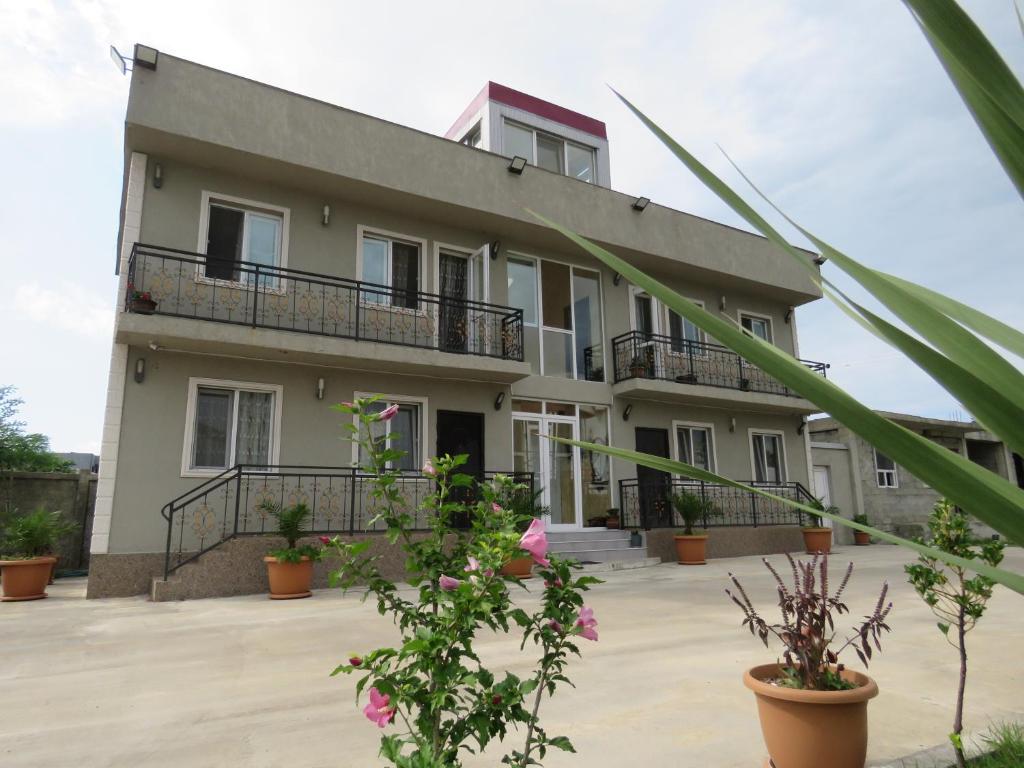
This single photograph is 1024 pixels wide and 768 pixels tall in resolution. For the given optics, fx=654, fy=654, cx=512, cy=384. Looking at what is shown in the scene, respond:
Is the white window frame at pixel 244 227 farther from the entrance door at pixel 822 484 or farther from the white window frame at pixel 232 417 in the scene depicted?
the entrance door at pixel 822 484

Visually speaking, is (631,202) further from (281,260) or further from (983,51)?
(983,51)

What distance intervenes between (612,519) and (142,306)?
8364 millimetres

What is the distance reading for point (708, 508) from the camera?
39.7 ft

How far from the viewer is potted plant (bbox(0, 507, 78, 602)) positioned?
771 cm

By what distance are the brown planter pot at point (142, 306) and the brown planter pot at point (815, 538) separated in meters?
12.0

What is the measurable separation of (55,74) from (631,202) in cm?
994


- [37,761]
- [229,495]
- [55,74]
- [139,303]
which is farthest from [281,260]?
[37,761]

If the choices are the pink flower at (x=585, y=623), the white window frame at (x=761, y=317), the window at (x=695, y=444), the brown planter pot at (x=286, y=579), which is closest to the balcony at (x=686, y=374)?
the window at (x=695, y=444)

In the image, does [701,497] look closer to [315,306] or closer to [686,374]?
[686,374]

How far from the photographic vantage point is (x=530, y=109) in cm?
1486

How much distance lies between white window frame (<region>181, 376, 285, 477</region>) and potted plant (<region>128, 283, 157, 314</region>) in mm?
1150

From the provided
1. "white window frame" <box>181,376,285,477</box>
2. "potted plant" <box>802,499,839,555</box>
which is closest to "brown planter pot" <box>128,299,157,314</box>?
"white window frame" <box>181,376,285,477</box>

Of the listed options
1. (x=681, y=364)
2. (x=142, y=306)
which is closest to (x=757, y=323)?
(x=681, y=364)

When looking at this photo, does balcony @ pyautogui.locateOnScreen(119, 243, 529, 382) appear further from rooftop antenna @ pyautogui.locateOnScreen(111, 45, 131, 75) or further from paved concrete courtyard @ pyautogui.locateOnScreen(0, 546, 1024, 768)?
paved concrete courtyard @ pyautogui.locateOnScreen(0, 546, 1024, 768)
